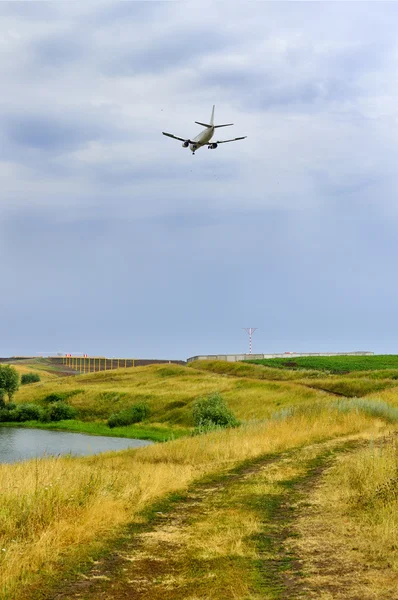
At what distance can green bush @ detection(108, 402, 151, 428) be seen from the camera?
6650 cm

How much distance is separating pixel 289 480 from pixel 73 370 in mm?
152254

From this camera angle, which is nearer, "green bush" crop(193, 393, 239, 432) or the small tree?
"green bush" crop(193, 393, 239, 432)

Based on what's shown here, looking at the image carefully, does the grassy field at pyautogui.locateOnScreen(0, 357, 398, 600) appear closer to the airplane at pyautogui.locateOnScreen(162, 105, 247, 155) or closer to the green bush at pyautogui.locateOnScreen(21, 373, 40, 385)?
the airplane at pyautogui.locateOnScreen(162, 105, 247, 155)

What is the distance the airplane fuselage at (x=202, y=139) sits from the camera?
45.9 metres

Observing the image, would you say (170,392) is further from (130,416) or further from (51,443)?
(51,443)

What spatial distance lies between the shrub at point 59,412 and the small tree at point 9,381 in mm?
12743

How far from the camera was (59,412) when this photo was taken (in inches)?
2884

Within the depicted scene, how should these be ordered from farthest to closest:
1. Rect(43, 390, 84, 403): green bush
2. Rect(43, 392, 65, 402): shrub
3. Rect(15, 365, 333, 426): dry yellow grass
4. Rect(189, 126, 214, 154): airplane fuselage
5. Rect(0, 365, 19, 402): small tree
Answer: Rect(0, 365, 19, 402): small tree
Rect(43, 390, 84, 403): green bush
Rect(43, 392, 65, 402): shrub
Rect(15, 365, 333, 426): dry yellow grass
Rect(189, 126, 214, 154): airplane fuselage

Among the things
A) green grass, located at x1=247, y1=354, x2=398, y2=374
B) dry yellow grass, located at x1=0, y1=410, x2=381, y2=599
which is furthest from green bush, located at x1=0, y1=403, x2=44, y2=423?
dry yellow grass, located at x1=0, y1=410, x2=381, y2=599

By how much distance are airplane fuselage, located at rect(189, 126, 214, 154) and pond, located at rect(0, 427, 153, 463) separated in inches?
872

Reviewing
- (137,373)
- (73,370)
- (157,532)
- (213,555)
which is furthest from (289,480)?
(73,370)

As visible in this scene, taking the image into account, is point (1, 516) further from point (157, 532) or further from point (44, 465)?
point (44, 465)

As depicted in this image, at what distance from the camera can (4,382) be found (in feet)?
277

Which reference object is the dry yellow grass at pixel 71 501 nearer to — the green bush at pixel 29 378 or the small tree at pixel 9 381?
the small tree at pixel 9 381
